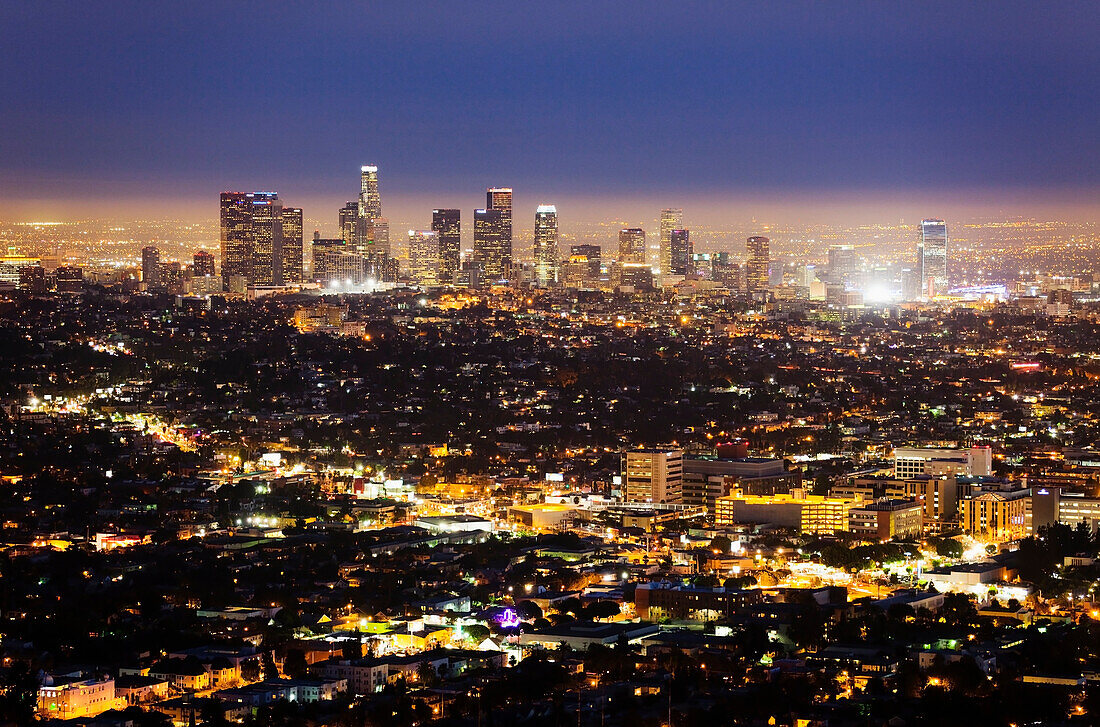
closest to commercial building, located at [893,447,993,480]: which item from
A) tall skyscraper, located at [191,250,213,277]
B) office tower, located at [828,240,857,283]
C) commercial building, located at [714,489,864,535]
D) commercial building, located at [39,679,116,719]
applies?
commercial building, located at [714,489,864,535]

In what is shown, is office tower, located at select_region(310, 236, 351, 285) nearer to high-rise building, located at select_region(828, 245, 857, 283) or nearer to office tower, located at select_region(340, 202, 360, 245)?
office tower, located at select_region(340, 202, 360, 245)

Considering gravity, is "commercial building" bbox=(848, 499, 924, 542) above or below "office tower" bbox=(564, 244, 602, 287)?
below

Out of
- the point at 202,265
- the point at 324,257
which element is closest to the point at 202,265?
the point at 202,265

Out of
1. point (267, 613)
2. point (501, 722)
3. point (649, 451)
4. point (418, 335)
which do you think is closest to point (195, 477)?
point (649, 451)

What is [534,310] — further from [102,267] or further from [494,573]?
[494,573]

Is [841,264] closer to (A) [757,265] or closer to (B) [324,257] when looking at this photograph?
(A) [757,265]
